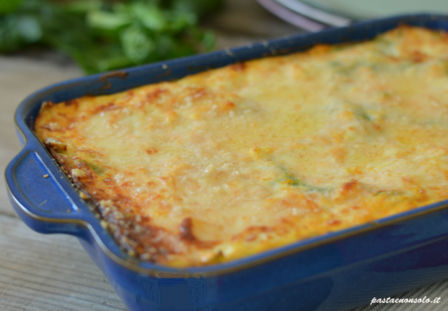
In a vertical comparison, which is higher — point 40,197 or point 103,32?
point 40,197

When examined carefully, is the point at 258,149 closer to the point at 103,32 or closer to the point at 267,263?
the point at 267,263

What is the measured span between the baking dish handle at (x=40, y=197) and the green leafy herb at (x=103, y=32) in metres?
1.08

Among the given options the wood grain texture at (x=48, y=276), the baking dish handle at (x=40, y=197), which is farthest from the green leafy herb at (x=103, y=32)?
the baking dish handle at (x=40, y=197)

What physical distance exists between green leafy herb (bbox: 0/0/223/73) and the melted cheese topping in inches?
26.1

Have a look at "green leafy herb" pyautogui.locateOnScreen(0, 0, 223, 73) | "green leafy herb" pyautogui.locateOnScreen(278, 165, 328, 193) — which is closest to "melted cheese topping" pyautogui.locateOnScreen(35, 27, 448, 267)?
"green leafy herb" pyautogui.locateOnScreen(278, 165, 328, 193)

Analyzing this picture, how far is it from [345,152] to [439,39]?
2.73ft

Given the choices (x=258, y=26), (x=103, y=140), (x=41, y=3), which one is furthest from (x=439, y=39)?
(x=41, y=3)

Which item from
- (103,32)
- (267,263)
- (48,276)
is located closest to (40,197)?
(48,276)

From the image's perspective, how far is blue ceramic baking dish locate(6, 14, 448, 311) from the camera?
40.6 inches

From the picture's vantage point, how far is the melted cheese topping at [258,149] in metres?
1.20

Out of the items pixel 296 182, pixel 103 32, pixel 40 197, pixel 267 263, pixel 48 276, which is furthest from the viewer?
pixel 103 32

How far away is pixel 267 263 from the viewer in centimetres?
103

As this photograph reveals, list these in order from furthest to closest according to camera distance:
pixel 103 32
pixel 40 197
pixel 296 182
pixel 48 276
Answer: pixel 103 32
pixel 48 276
pixel 296 182
pixel 40 197

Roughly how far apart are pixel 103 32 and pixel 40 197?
59.1 inches
